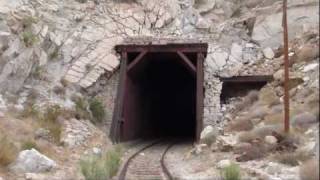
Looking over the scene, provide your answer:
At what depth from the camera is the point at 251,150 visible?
15617mm

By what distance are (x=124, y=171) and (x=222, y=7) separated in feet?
66.8

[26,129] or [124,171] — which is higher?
[26,129]

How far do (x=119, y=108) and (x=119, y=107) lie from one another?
0.06 m

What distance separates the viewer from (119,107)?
2447 centimetres

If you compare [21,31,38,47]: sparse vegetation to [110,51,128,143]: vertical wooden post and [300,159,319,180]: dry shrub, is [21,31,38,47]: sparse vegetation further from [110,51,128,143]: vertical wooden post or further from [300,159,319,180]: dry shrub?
[300,159,319,180]: dry shrub

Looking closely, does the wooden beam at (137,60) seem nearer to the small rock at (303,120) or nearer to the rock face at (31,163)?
the rock face at (31,163)

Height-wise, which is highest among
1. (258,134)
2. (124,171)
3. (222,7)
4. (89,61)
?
(222,7)

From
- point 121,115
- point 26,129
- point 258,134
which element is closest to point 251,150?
point 258,134

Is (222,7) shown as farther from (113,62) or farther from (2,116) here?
(2,116)

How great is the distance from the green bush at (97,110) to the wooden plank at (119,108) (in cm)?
67

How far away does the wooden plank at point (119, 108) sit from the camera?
Answer: 934 inches

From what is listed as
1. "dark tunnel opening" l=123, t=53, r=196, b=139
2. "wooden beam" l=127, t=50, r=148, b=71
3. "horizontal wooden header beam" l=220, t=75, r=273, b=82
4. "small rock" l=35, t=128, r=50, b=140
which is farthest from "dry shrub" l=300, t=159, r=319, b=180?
"wooden beam" l=127, t=50, r=148, b=71

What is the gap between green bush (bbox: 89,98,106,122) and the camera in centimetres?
2427

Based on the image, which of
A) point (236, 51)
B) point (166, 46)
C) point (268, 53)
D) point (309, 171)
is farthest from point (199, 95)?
point (309, 171)
